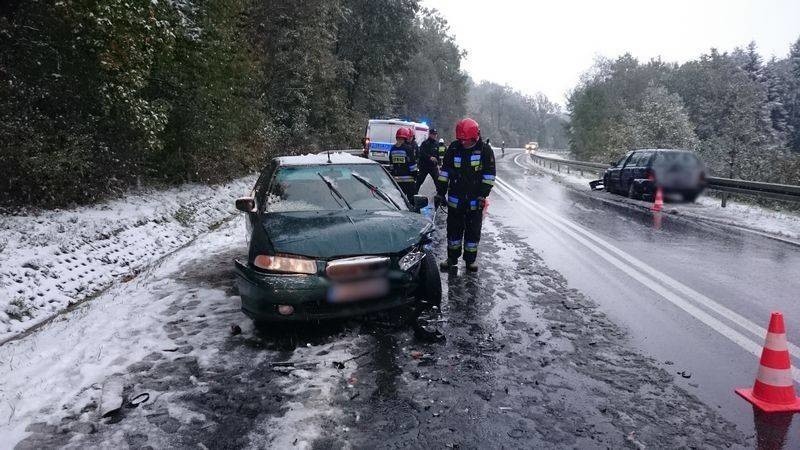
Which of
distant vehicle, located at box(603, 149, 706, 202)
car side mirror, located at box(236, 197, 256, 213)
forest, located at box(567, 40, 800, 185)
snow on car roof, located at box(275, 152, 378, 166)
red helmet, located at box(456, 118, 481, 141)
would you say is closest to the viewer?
car side mirror, located at box(236, 197, 256, 213)

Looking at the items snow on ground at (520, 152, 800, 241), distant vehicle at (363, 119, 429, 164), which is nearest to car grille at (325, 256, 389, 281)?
snow on ground at (520, 152, 800, 241)

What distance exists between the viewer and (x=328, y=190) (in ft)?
19.3

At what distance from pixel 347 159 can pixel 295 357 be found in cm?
299

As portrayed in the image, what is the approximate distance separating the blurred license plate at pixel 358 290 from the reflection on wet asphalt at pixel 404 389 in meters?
0.45

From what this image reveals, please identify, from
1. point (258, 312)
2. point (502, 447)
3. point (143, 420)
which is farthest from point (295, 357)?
point (502, 447)

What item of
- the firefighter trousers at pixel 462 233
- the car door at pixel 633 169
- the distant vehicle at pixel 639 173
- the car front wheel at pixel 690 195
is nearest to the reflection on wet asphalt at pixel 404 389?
the firefighter trousers at pixel 462 233

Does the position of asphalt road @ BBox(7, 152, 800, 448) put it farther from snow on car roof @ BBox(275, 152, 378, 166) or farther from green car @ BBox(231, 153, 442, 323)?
snow on car roof @ BBox(275, 152, 378, 166)

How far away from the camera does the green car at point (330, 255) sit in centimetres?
442

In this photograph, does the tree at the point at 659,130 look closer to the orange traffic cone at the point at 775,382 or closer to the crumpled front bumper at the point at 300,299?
the orange traffic cone at the point at 775,382

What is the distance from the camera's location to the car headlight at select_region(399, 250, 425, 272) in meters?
4.73

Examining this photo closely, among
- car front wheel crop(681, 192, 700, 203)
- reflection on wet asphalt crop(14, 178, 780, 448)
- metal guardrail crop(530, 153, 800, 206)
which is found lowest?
reflection on wet asphalt crop(14, 178, 780, 448)

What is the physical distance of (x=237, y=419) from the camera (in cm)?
339

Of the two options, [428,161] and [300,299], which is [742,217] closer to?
[428,161]

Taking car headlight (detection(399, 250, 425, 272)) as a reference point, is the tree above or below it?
above
